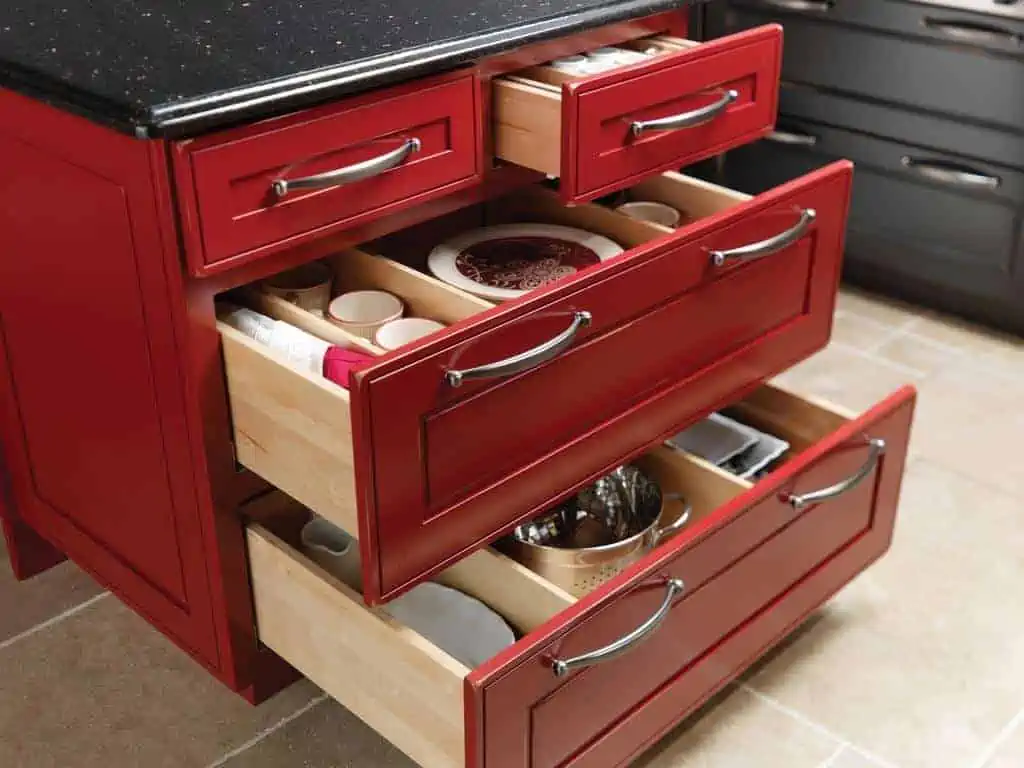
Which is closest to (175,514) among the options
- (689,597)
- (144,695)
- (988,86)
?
(144,695)

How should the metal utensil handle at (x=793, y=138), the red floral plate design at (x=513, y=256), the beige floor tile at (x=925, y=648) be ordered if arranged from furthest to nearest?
the metal utensil handle at (x=793, y=138) → the beige floor tile at (x=925, y=648) → the red floral plate design at (x=513, y=256)

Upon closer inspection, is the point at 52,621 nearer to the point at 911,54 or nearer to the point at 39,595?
the point at 39,595

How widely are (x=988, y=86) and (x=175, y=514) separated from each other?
67.3 inches

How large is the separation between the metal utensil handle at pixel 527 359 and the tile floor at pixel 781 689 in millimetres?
581

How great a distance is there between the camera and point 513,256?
1.51 m

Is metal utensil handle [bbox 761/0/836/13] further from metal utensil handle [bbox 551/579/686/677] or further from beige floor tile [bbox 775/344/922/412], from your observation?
metal utensil handle [bbox 551/579/686/677]

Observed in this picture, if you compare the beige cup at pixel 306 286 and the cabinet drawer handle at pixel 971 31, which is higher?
the cabinet drawer handle at pixel 971 31

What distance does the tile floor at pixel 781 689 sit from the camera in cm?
150

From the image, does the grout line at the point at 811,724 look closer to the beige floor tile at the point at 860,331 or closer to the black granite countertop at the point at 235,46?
the black granite countertop at the point at 235,46

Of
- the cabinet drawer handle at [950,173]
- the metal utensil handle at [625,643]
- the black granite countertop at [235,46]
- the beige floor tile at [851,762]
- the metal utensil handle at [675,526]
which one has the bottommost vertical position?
the beige floor tile at [851,762]

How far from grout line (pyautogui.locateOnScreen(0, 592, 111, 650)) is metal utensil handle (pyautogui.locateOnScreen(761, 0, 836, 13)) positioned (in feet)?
5.70

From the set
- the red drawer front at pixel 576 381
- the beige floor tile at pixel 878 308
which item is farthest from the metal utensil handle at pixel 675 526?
the beige floor tile at pixel 878 308

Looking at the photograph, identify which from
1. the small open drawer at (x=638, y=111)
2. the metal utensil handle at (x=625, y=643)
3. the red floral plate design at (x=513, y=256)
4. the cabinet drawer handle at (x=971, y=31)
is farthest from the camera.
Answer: the cabinet drawer handle at (x=971, y=31)

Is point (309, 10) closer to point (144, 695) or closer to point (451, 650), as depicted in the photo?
point (451, 650)
